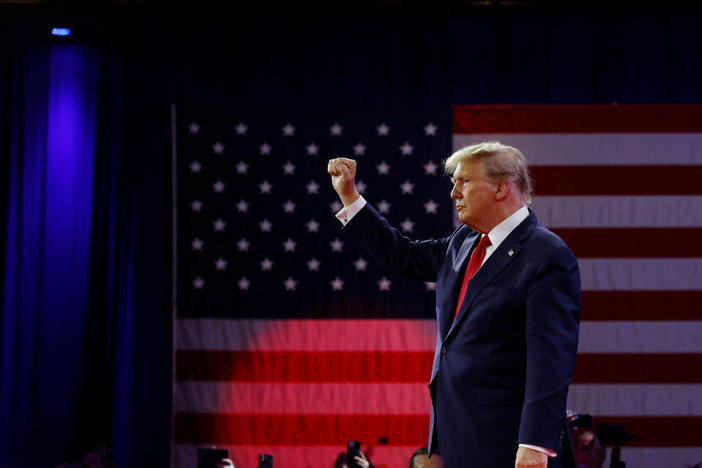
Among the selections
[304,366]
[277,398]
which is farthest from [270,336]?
[277,398]

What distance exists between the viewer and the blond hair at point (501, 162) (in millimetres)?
1871

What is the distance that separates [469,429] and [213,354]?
2.95 metres

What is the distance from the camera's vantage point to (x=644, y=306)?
175 inches

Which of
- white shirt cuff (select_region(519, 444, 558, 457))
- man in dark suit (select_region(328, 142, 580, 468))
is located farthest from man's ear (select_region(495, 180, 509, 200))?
white shirt cuff (select_region(519, 444, 558, 457))

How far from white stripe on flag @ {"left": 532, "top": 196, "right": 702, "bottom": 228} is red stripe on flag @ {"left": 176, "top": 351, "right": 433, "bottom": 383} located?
1.14 meters

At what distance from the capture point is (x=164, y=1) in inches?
183

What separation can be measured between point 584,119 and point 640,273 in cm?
99

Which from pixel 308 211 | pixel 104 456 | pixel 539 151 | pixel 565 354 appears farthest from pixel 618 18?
pixel 104 456

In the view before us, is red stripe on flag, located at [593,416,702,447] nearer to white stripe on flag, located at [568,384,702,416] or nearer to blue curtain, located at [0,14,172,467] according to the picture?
white stripe on flag, located at [568,384,702,416]

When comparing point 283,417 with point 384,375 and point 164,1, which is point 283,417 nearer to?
point 384,375

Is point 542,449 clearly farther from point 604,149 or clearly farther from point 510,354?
point 604,149

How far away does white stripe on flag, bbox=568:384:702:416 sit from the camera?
14.5ft

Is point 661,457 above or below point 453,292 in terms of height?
below

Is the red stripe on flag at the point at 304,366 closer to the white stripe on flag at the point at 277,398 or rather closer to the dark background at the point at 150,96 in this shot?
the white stripe on flag at the point at 277,398
